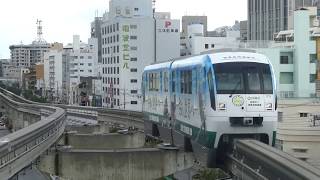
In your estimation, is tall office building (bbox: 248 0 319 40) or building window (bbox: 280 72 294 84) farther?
tall office building (bbox: 248 0 319 40)

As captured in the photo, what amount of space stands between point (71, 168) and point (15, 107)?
53742 millimetres

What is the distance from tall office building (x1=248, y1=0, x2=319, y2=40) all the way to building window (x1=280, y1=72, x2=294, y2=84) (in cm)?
4789

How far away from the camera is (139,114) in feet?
133

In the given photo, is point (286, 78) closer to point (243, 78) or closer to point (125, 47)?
point (243, 78)

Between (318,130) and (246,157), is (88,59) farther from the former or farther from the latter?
(246,157)

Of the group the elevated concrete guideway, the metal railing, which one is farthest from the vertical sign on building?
the elevated concrete guideway

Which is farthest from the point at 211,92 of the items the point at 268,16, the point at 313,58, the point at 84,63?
the point at 84,63

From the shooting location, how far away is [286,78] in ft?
169

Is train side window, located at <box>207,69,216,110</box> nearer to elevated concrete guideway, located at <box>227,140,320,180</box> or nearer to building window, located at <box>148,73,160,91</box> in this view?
elevated concrete guideway, located at <box>227,140,320,180</box>

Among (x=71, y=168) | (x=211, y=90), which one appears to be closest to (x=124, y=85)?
(x=71, y=168)

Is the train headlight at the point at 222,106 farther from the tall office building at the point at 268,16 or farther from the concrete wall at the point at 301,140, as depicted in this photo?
the tall office building at the point at 268,16

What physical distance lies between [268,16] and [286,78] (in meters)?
55.6

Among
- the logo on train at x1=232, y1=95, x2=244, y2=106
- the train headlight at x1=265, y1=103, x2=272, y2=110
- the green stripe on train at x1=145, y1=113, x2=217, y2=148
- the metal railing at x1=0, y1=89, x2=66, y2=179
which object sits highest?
the logo on train at x1=232, y1=95, x2=244, y2=106

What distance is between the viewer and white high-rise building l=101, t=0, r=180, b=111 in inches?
3344
